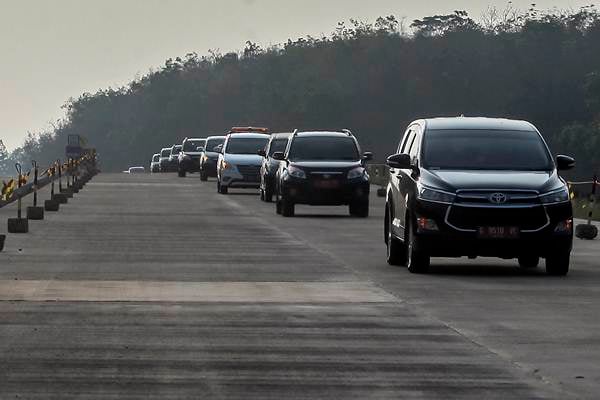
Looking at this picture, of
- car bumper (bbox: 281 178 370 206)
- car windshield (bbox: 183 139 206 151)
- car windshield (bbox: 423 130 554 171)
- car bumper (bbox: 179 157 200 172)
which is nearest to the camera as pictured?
car windshield (bbox: 423 130 554 171)

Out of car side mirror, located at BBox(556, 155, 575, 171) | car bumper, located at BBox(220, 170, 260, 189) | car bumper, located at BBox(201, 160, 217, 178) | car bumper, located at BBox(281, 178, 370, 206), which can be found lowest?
car bumper, located at BBox(201, 160, 217, 178)

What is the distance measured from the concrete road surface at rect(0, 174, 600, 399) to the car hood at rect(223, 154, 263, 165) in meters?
26.3

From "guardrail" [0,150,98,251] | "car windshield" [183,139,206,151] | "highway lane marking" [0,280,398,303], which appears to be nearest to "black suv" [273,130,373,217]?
"guardrail" [0,150,98,251]

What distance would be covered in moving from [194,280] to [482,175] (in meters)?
3.68

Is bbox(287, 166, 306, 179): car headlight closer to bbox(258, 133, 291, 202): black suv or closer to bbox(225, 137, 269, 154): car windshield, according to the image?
bbox(258, 133, 291, 202): black suv

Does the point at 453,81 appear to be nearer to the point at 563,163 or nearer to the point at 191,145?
the point at 191,145

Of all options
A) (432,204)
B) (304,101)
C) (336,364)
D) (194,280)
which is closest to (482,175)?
(432,204)

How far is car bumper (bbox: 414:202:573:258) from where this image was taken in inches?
842

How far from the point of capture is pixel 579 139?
409 ft

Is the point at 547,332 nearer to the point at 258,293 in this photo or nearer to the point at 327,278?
the point at 258,293

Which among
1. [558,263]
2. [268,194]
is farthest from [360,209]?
[558,263]

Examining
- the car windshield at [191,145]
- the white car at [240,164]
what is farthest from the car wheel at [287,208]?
the car windshield at [191,145]

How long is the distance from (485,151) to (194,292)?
17.0 feet

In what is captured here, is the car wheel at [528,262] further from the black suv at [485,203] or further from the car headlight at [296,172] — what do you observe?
the car headlight at [296,172]
